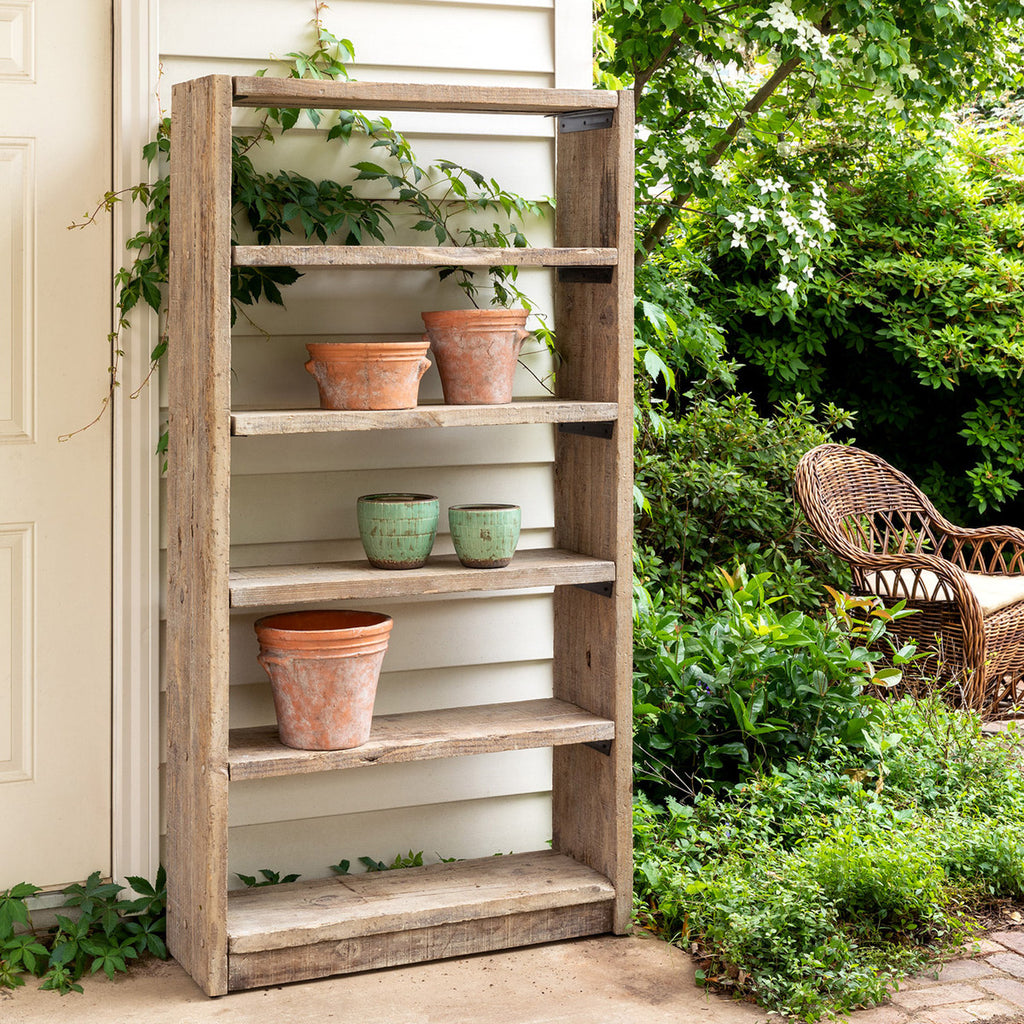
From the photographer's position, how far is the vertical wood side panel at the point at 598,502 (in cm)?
290

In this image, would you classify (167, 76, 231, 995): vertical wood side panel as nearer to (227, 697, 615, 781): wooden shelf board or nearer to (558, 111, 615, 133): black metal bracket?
(227, 697, 615, 781): wooden shelf board

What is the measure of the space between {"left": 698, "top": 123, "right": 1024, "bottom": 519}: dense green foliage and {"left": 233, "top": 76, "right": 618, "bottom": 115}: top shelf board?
303 cm

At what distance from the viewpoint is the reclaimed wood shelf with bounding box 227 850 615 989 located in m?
2.71

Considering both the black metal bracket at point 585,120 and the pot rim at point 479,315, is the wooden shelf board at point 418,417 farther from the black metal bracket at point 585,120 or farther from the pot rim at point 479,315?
the black metal bracket at point 585,120

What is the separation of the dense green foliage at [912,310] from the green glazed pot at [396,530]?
332cm

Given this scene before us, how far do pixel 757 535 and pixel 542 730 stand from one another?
9.09 feet

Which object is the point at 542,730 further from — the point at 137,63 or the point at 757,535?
the point at 757,535

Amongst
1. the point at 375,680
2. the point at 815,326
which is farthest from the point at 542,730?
the point at 815,326

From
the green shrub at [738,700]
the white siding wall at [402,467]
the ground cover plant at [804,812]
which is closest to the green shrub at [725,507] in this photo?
the ground cover plant at [804,812]

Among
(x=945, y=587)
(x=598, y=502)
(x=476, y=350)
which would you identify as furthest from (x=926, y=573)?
(x=476, y=350)

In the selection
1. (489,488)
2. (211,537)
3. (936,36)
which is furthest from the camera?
(936,36)

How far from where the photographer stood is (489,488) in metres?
3.22

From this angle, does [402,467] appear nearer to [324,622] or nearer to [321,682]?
[324,622]

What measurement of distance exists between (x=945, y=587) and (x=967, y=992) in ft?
6.45
